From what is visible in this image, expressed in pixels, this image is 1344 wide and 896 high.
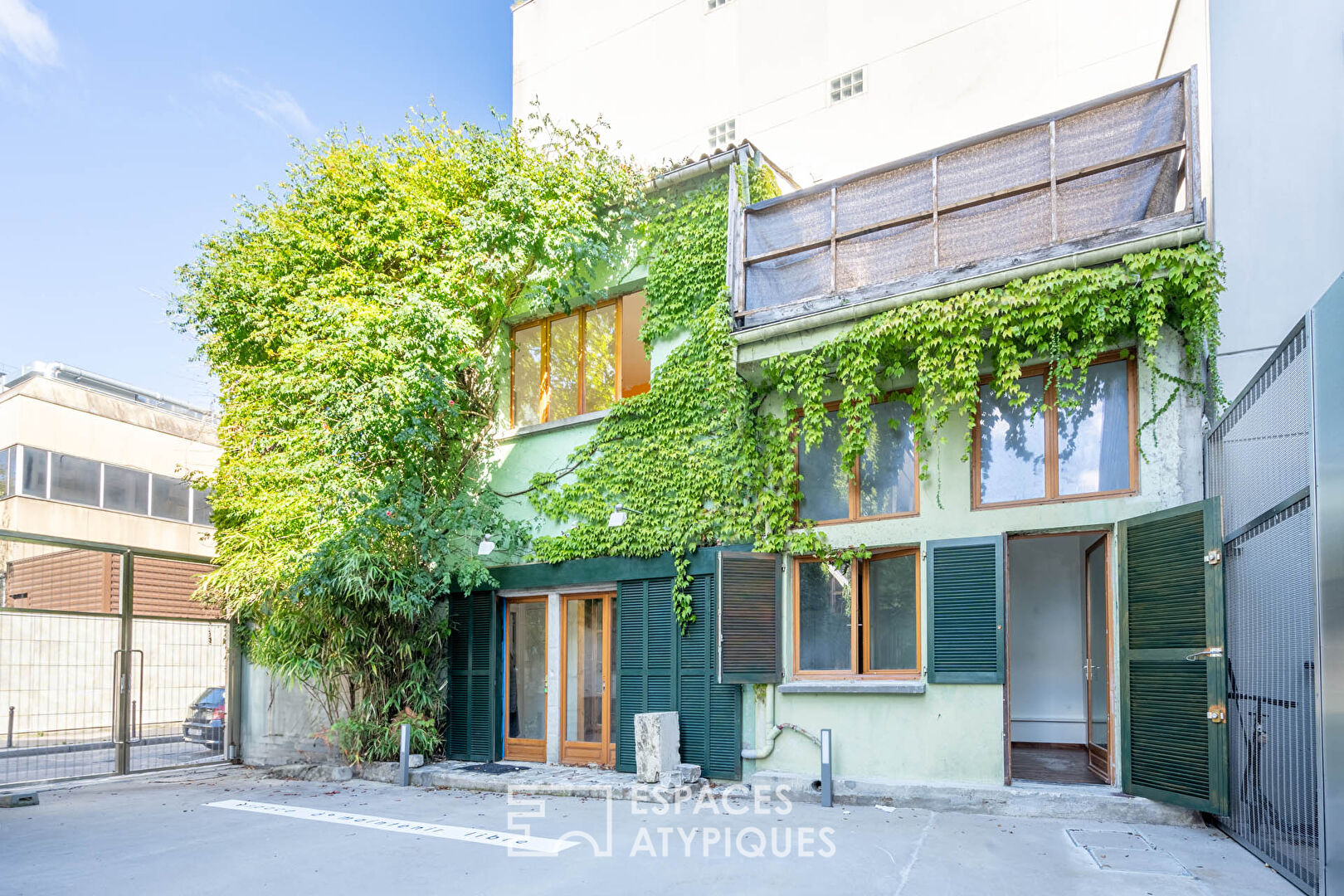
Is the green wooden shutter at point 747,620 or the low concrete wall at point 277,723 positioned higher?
the green wooden shutter at point 747,620

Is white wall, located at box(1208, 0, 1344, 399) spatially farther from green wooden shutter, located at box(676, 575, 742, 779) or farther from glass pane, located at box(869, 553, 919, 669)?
green wooden shutter, located at box(676, 575, 742, 779)

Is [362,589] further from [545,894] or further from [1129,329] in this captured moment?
[1129,329]

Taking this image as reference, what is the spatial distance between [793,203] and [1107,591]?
5114mm

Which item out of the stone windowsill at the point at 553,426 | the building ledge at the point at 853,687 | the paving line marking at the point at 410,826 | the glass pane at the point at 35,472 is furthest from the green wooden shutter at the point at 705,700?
the glass pane at the point at 35,472

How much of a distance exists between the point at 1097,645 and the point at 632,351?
6.50 meters

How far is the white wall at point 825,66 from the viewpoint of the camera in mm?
13922

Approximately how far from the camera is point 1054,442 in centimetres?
896

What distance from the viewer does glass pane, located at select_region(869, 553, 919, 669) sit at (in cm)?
956

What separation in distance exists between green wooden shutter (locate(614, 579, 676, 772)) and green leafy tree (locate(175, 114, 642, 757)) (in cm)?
194

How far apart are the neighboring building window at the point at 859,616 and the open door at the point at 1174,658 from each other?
2.06m

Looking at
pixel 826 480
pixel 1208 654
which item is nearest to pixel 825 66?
pixel 826 480

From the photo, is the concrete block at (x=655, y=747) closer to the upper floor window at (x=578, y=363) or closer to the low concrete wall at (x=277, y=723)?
the upper floor window at (x=578, y=363)

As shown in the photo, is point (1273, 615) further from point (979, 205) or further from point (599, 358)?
point (599, 358)

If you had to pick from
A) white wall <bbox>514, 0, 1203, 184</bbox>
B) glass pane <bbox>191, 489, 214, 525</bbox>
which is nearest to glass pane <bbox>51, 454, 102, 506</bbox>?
glass pane <bbox>191, 489, 214, 525</bbox>
